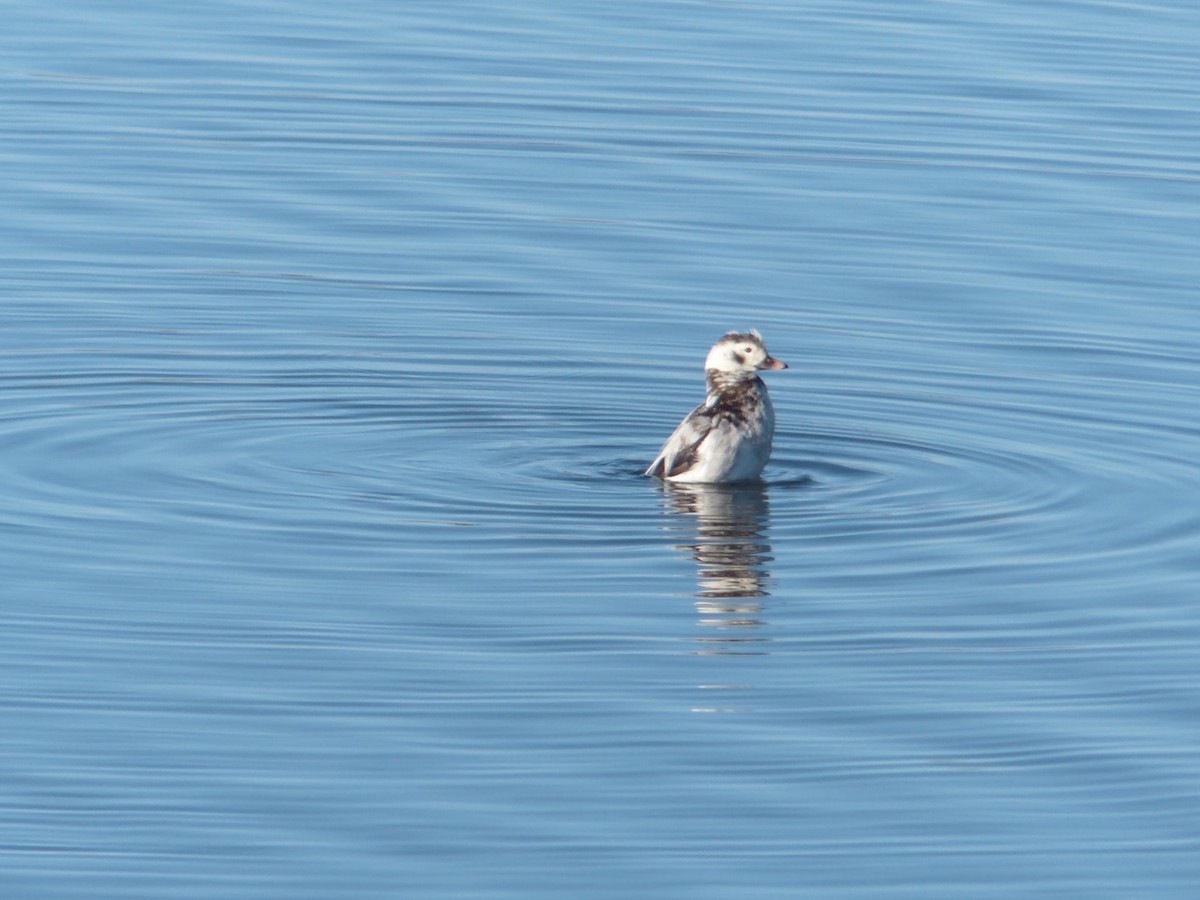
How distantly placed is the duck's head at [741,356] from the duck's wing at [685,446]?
2.12 ft

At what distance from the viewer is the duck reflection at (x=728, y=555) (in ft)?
43.5

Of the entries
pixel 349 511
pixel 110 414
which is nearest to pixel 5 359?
pixel 110 414

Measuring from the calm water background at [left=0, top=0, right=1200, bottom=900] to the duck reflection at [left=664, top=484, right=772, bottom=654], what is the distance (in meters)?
0.05

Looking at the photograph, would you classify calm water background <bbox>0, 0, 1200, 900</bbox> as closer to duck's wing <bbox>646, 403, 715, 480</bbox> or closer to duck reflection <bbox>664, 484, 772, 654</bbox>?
duck reflection <bbox>664, 484, 772, 654</bbox>

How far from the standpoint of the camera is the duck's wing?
53.7 ft

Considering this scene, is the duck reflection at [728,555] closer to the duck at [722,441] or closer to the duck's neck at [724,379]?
the duck at [722,441]

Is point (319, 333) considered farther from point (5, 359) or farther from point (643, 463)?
point (643, 463)

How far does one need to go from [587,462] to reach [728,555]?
217cm

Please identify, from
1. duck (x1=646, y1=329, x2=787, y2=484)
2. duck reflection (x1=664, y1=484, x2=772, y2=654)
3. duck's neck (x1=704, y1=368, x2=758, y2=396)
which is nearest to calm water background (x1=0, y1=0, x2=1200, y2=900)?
duck reflection (x1=664, y1=484, x2=772, y2=654)

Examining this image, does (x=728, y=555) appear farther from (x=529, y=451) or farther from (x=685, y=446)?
(x=529, y=451)

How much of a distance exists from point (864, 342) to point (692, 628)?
22.1 ft

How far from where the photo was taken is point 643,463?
16.8 m

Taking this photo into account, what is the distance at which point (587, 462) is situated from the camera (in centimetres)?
1670

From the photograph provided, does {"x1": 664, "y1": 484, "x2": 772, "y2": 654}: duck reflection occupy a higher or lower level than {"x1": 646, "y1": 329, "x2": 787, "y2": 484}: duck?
lower
